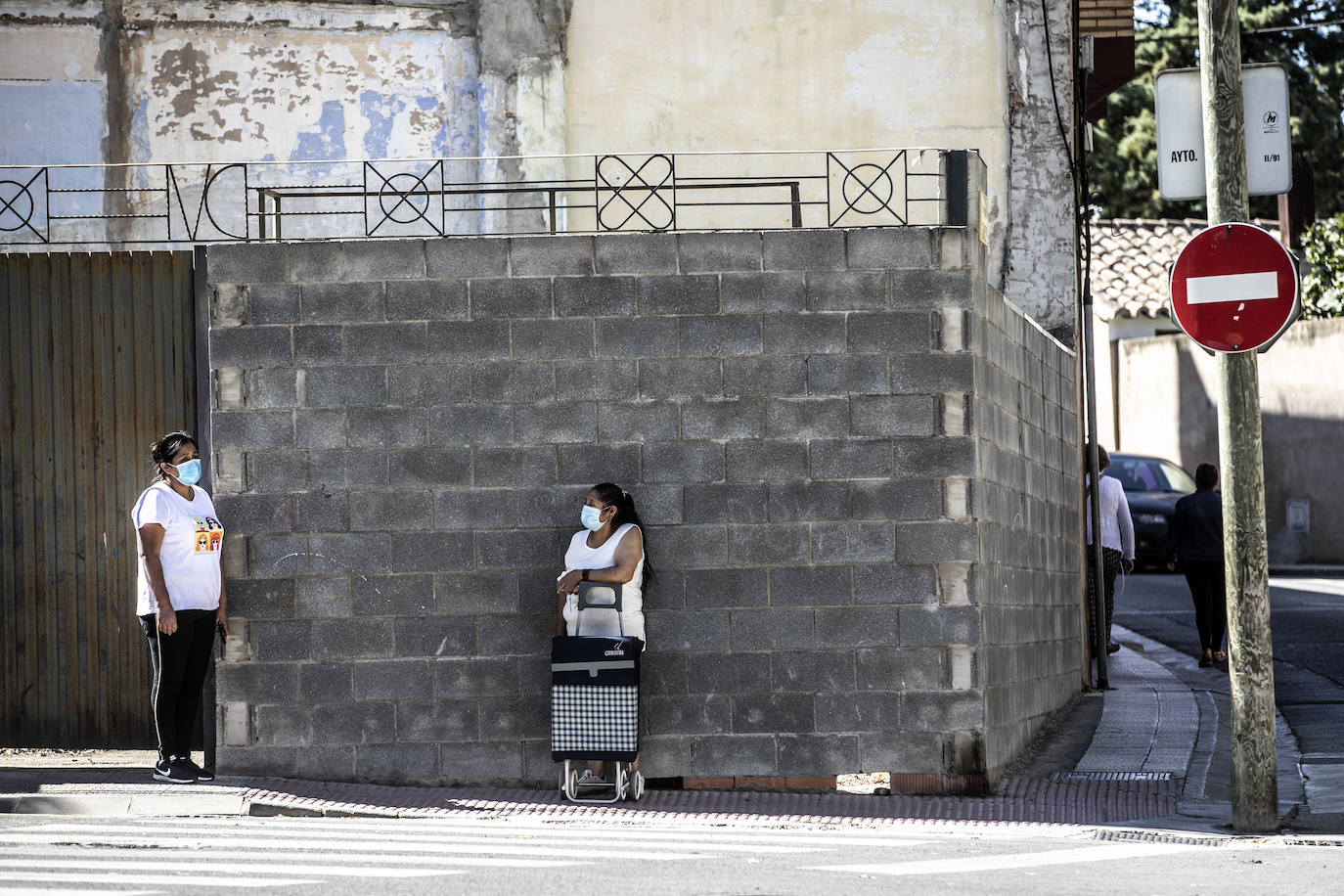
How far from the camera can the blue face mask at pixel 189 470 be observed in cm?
916

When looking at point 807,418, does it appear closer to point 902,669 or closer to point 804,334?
point 804,334

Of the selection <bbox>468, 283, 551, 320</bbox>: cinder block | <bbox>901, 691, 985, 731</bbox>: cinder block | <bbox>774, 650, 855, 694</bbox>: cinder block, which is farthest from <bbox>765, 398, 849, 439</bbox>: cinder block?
<bbox>901, 691, 985, 731</bbox>: cinder block

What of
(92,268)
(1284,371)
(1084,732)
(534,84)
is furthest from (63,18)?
(1284,371)

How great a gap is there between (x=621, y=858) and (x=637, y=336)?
3.07 meters

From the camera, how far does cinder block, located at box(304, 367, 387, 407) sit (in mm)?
9500

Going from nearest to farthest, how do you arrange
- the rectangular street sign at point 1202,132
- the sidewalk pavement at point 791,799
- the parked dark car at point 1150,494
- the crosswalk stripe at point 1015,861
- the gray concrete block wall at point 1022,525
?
1. the crosswalk stripe at point 1015,861
2. the rectangular street sign at point 1202,132
3. the sidewalk pavement at point 791,799
4. the gray concrete block wall at point 1022,525
5. the parked dark car at point 1150,494

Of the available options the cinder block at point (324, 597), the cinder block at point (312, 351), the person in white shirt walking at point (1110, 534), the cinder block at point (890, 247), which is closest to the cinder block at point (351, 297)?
the cinder block at point (312, 351)

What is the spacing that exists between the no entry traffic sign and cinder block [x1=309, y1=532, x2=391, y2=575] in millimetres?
4088

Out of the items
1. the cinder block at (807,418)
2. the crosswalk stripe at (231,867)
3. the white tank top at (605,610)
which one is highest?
the cinder block at (807,418)

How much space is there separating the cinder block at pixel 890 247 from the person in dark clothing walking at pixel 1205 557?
265 inches

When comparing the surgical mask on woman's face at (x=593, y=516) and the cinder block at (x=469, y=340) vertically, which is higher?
the cinder block at (x=469, y=340)

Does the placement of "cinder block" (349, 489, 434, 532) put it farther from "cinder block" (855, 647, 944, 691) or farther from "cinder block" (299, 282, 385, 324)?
"cinder block" (855, 647, 944, 691)

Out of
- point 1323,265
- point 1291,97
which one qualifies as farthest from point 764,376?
point 1291,97

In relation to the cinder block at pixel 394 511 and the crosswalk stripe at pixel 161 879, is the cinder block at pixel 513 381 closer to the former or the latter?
the cinder block at pixel 394 511
